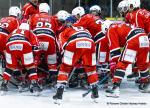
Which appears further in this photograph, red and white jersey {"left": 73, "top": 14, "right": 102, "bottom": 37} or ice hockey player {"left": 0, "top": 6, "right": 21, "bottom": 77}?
red and white jersey {"left": 73, "top": 14, "right": 102, "bottom": 37}

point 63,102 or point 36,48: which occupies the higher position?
point 36,48

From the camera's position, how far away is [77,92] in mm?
7012

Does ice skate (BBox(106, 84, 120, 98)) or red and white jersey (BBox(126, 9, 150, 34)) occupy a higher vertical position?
red and white jersey (BBox(126, 9, 150, 34))

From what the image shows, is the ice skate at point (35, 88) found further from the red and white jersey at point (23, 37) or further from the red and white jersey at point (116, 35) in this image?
the red and white jersey at point (116, 35)

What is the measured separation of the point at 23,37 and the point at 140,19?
6.99 ft

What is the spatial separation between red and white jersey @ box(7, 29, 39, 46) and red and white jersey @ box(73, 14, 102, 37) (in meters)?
0.95

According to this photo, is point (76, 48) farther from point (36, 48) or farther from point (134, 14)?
point (134, 14)

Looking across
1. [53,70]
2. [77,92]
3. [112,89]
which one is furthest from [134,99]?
[53,70]

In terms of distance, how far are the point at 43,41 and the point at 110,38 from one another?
1.06 meters

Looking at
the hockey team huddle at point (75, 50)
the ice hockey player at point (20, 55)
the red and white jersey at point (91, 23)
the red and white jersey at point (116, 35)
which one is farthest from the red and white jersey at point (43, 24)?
the red and white jersey at point (116, 35)

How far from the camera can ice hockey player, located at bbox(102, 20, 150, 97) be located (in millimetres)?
6688

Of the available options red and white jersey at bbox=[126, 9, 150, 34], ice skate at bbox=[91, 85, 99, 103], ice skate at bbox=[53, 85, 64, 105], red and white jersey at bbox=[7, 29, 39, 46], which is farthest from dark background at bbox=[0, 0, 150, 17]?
ice skate at bbox=[53, 85, 64, 105]

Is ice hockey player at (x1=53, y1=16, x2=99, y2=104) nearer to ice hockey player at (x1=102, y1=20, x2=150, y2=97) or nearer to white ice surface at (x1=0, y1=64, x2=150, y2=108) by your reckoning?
white ice surface at (x1=0, y1=64, x2=150, y2=108)

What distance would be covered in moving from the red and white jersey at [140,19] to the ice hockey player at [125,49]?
635mm
